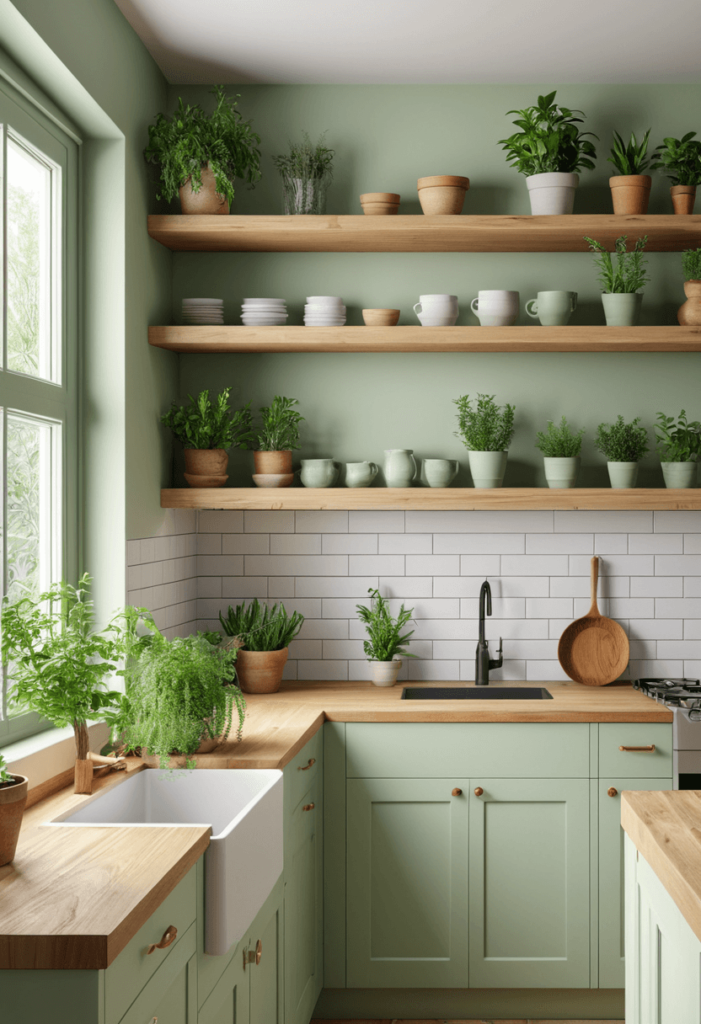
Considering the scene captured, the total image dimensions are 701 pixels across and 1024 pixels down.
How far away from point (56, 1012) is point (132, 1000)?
0.54ft

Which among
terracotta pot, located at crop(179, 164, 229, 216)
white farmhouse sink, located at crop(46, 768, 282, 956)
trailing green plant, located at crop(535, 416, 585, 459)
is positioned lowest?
white farmhouse sink, located at crop(46, 768, 282, 956)

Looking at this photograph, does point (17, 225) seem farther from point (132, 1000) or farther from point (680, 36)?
point (680, 36)

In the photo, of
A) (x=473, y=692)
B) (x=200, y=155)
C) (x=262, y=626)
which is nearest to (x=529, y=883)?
(x=473, y=692)

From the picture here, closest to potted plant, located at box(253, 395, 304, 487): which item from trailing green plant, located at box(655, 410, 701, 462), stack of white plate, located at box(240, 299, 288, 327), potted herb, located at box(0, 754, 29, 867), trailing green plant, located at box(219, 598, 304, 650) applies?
stack of white plate, located at box(240, 299, 288, 327)

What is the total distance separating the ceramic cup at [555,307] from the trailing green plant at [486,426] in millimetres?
349

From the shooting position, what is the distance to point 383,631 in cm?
347

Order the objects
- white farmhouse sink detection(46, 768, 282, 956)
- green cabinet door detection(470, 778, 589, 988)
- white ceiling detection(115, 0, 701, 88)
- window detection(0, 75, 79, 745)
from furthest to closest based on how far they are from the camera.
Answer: green cabinet door detection(470, 778, 589, 988), white ceiling detection(115, 0, 701, 88), window detection(0, 75, 79, 745), white farmhouse sink detection(46, 768, 282, 956)

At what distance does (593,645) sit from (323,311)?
5.42ft

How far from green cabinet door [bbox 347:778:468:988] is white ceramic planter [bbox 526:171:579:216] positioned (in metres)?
2.06

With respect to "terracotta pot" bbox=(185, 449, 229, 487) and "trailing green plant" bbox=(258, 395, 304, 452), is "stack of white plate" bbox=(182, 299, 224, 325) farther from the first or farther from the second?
"terracotta pot" bbox=(185, 449, 229, 487)

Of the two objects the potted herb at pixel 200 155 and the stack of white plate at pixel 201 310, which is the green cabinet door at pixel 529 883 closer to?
the stack of white plate at pixel 201 310

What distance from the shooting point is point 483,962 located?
3014 mm

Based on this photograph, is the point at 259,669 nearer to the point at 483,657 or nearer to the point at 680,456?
the point at 483,657

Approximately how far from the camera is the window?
232cm
